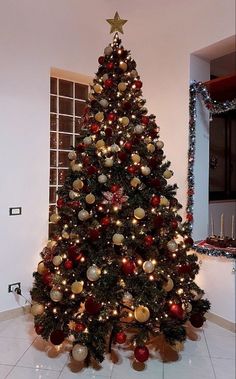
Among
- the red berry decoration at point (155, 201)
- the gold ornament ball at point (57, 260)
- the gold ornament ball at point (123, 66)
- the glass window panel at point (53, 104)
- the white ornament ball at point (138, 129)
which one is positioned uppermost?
→ the gold ornament ball at point (123, 66)

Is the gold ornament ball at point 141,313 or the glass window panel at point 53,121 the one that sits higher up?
the glass window panel at point 53,121

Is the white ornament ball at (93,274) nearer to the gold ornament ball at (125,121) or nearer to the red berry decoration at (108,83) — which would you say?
the gold ornament ball at (125,121)

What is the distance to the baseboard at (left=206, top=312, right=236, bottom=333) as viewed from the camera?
104 inches

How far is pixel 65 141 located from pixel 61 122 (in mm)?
212

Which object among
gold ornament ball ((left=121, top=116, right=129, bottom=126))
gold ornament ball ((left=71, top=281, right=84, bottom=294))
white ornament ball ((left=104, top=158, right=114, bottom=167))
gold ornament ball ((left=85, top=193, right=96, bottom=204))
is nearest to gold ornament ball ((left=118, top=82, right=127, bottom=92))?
gold ornament ball ((left=121, top=116, right=129, bottom=126))

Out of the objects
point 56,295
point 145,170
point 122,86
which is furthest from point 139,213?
point 122,86

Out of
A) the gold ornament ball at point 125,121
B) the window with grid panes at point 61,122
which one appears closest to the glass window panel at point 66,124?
the window with grid panes at point 61,122

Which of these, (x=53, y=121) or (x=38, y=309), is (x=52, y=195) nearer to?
(x=53, y=121)

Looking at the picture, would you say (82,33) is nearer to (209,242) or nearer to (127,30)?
(127,30)

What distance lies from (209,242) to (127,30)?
8.27 feet

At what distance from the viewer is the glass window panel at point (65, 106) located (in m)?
3.35

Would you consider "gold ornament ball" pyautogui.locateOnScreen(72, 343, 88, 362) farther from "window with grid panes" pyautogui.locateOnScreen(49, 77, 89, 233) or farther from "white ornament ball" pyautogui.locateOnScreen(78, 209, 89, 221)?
"window with grid panes" pyautogui.locateOnScreen(49, 77, 89, 233)

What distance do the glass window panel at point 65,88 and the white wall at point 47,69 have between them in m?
0.28

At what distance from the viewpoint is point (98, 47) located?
3312mm
